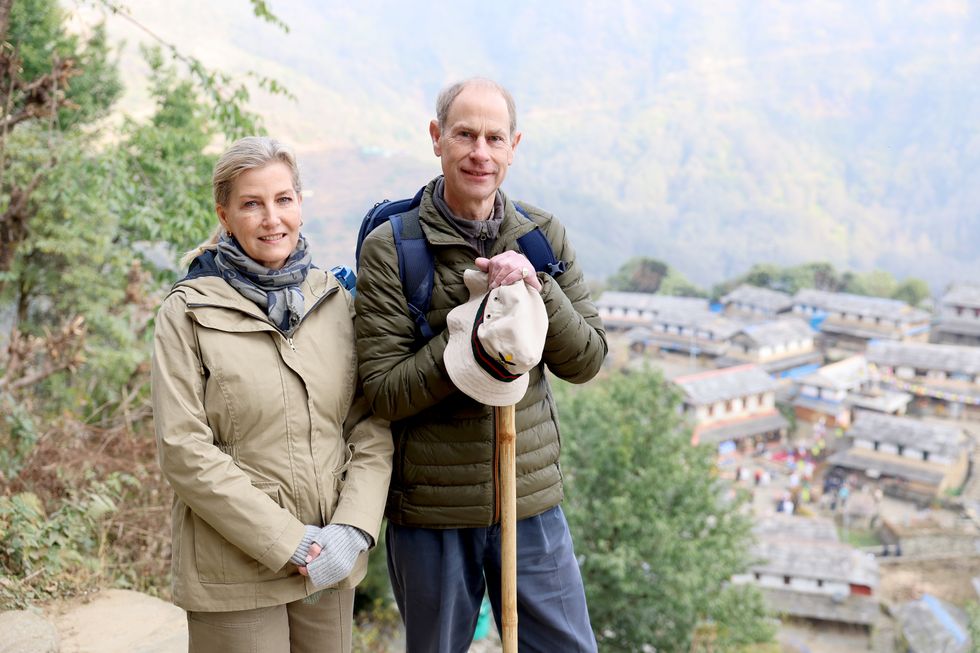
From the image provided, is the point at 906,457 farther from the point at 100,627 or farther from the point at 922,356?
the point at 100,627

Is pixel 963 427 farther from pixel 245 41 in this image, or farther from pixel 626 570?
pixel 245 41

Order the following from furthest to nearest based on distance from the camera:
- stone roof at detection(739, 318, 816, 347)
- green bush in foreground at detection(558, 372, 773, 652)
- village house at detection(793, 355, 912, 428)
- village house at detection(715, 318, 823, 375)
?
stone roof at detection(739, 318, 816, 347) < village house at detection(715, 318, 823, 375) < village house at detection(793, 355, 912, 428) < green bush in foreground at detection(558, 372, 773, 652)

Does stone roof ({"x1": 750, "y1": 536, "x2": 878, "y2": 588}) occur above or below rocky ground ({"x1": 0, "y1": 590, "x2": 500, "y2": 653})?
below

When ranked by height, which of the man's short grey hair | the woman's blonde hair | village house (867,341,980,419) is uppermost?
the man's short grey hair

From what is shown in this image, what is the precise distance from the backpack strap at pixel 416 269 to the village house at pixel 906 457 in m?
22.9

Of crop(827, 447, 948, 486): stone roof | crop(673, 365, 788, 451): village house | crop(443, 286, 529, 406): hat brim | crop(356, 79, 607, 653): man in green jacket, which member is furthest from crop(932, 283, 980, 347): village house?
crop(443, 286, 529, 406): hat brim

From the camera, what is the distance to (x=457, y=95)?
1649mm

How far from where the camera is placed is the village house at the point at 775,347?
31438 millimetres

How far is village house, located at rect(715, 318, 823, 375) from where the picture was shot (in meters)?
31.4

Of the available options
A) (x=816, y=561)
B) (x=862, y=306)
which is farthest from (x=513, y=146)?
(x=862, y=306)

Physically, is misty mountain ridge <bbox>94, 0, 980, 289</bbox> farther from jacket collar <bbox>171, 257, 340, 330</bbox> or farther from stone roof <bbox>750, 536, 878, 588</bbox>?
jacket collar <bbox>171, 257, 340, 330</bbox>

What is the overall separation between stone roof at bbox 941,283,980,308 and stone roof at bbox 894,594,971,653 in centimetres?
2119

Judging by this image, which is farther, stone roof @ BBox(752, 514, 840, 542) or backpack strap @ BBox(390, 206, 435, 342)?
stone roof @ BBox(752, 514, 840, 542)

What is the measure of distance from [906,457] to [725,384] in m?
5.69
